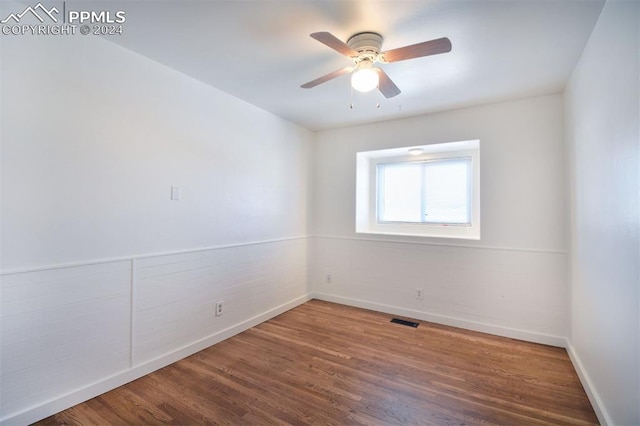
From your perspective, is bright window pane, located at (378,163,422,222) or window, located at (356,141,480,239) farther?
bright window pane, located at (378,163,422,222)

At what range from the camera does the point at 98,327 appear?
2.08 metres

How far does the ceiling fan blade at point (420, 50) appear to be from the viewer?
5.46 feet

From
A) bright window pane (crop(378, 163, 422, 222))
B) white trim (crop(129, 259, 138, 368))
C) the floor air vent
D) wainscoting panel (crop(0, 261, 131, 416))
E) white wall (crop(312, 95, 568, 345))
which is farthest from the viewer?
bright window pane (crop(378, 163, 422, 222))

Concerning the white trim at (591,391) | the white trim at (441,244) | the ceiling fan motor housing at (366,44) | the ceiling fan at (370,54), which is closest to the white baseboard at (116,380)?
the white trim at (441,244)

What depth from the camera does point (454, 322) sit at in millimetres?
3434

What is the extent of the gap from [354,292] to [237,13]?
137 inches

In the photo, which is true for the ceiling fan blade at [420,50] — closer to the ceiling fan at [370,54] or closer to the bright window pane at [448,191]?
the ceiling fan at [370,54]

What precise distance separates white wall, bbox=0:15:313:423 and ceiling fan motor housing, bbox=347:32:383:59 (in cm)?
159

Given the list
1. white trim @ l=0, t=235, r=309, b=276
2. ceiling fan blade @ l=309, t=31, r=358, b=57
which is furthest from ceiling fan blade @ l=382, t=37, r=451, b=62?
white trim @ l=0, t=235, r=309, b=276

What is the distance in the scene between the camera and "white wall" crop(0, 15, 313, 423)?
1753mm

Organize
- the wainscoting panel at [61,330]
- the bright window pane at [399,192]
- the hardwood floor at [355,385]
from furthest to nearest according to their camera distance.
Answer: the bright window pane at [399,192]
the hardwood floor at [355,385]
the wainscoting panel at [61,330]

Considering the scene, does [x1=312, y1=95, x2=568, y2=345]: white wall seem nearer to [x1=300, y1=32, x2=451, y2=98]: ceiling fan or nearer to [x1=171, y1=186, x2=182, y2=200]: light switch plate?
[x1=300, y1=32, x2=451, y2=98]: ceiling fan

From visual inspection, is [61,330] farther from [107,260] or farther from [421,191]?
[421,191]

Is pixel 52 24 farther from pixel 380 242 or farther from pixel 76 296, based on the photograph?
pixel 380 242
